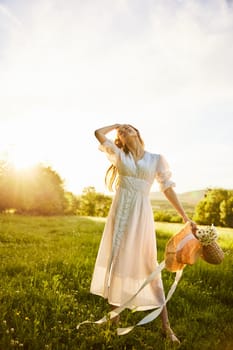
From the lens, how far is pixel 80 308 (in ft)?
19.3

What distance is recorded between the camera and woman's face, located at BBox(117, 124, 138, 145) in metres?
5.16

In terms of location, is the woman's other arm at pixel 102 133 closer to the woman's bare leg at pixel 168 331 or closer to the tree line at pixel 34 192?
the woman's bare leg at pixel 168 331

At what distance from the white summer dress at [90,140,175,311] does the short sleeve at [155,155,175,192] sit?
0.23 feet

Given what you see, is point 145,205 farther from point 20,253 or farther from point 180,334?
point 20,253

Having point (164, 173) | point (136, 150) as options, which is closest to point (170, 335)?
point (164, 173)

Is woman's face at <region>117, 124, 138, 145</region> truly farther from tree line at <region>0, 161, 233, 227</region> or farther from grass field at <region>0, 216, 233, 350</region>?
tree line at <region>0, 161, 233, 227</region>

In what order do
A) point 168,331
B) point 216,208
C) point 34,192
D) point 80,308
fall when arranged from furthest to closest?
point 216,208 < point 34,192 < point 80,308 < point 168,331

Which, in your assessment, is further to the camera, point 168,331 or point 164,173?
point 164,173

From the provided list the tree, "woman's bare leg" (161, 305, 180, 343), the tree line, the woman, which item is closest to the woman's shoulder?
the woman

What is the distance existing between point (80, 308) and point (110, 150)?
228cm

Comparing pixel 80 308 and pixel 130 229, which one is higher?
pixel 130 229

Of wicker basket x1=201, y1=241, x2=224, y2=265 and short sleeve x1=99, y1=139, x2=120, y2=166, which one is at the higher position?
short sleeve x1=99, y1=139, x2=120, y2=166

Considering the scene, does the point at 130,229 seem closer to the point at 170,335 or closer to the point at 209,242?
the point at 209,242

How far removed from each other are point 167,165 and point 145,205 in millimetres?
570
